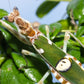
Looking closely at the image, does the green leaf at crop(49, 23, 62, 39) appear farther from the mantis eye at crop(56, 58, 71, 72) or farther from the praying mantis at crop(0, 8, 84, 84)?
the mantis eye at crop(56, 58, 71, 72)

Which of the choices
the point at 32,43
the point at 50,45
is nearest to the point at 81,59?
the point at 50,45

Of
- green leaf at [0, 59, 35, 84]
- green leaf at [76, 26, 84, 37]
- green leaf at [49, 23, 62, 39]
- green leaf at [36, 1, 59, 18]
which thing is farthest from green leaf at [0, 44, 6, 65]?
green leaf at [36, 1, 59, 18]

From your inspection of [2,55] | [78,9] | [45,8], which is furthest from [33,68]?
[45,8]

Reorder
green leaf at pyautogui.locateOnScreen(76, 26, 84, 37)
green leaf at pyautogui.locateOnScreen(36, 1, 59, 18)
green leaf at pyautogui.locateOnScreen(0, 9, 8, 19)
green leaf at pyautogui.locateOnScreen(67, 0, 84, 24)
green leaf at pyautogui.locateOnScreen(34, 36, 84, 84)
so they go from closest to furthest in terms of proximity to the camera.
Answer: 1. green leaf at pyautogui.locateOnScreen(34, 36, 84, 84)
2. green leaf at pyautogui.locateOnScreen(0, 9, 8, 19)
3. green leaf at pyautogui.locateOnScreen(76, 26, 84, 37)
4. green leaf at pyautogui.locateOnScreen(67, 0, 84, 24)
5. green leaf at pyautogui.locateOnScreen(36, 1, 59, 18)

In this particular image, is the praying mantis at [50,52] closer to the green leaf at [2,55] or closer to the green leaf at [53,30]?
the green leaf at [53,30]

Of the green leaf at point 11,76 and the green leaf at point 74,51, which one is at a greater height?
the green leaf at point 11,76

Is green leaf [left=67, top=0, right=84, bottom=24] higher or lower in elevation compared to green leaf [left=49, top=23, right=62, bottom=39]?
lower

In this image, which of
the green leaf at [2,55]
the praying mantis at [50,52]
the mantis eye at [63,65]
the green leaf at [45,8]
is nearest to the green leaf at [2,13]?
the praying mantis at [50,52]

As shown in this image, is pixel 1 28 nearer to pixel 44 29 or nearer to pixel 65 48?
pixel 44 29
